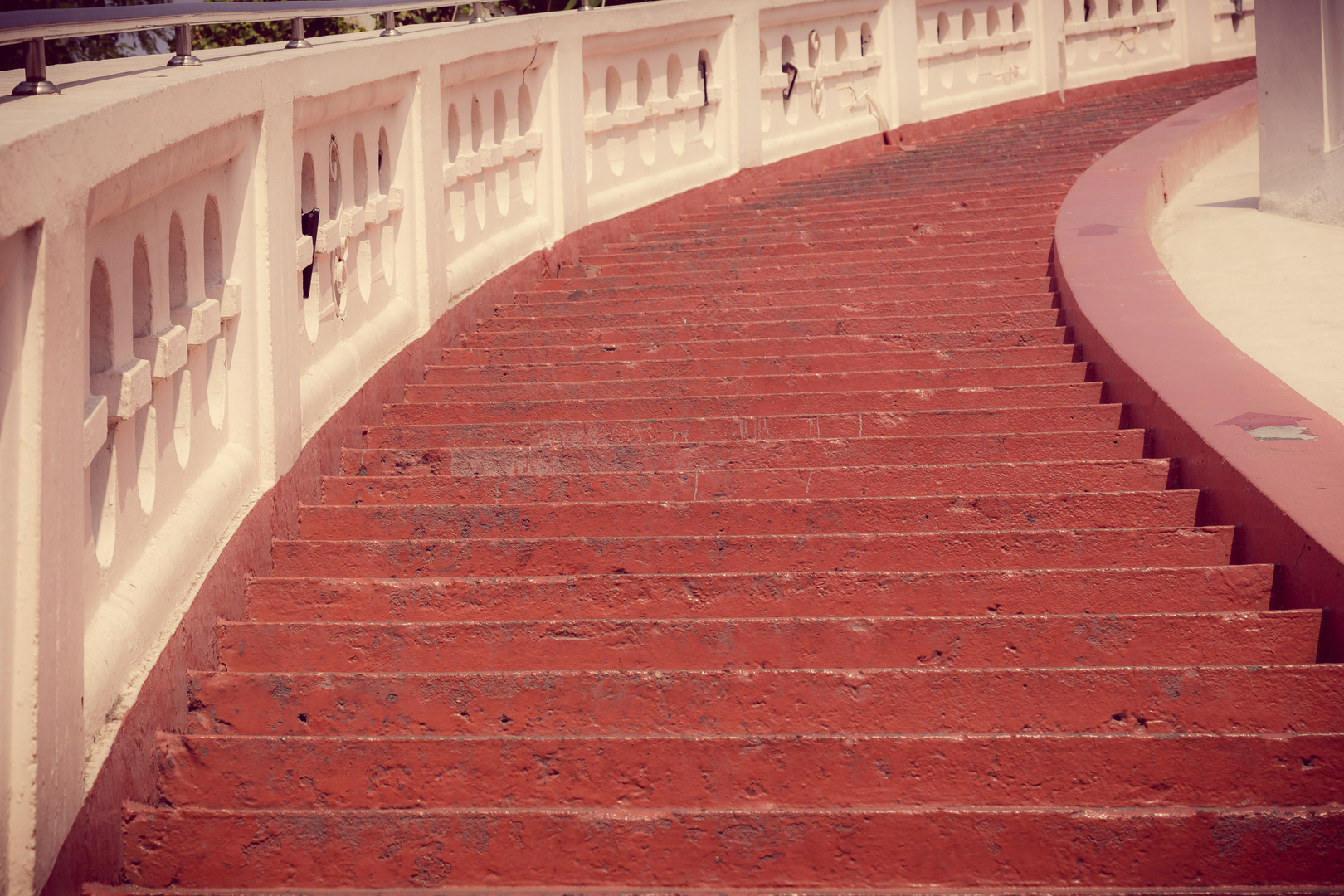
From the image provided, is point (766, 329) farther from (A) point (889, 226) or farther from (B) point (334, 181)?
(B) point (334, 181)

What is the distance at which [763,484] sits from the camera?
448 cm

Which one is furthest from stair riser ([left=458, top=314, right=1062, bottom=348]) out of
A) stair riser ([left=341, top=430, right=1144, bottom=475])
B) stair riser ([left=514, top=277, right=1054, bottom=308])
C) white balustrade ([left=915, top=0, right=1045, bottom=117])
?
white balustrade ([left=915, top=0, right=1045, bottom=117])

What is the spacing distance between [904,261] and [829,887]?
4.57m

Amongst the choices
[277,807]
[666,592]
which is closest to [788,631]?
[666,592]

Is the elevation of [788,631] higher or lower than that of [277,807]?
higher

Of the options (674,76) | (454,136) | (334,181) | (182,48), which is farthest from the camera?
(674,76)

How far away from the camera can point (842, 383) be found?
17.7 ft

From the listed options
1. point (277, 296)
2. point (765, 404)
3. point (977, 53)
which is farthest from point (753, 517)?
point (977, 53)

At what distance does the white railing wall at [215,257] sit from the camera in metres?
2.61

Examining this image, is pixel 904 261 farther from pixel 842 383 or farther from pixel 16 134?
pixel 16 134

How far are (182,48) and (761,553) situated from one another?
6.87 feet

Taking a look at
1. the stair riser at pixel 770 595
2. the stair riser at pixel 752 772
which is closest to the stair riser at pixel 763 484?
the stair riser at pixel 770 595

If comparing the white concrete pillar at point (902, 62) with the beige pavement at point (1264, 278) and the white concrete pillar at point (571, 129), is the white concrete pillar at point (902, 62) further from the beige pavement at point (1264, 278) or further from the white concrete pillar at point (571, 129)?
the white concrete pillar at point (571, 129)

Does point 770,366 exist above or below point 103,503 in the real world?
above
